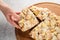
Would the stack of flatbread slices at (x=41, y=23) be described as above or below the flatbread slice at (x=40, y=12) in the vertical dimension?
below

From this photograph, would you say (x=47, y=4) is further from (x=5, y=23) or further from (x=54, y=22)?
(x=5, y=23)

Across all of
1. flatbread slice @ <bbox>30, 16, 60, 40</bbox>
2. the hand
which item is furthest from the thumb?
flatbread slice @ <bbox>30, 16, 60, 40</bbox>

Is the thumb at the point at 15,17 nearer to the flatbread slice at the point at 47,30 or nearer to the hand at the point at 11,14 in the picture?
the hand at the point at 11,14

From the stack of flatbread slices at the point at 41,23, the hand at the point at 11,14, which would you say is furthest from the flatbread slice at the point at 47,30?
the hand at the point at 11,14

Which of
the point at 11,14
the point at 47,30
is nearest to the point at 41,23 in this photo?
the point at 47,30

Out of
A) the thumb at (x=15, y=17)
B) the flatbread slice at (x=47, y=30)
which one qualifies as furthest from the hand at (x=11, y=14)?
the flatbread slice at (x=47, y=30)

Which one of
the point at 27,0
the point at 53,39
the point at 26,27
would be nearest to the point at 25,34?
the point at 26,27

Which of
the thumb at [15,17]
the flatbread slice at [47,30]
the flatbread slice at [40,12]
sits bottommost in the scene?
the flatbread slice at [47,30]

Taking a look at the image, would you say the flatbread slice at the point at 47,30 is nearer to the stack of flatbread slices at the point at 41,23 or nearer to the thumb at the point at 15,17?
the stack of flatbread slices at the point at 41,23

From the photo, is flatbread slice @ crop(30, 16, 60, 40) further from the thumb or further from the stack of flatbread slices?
the thumb
